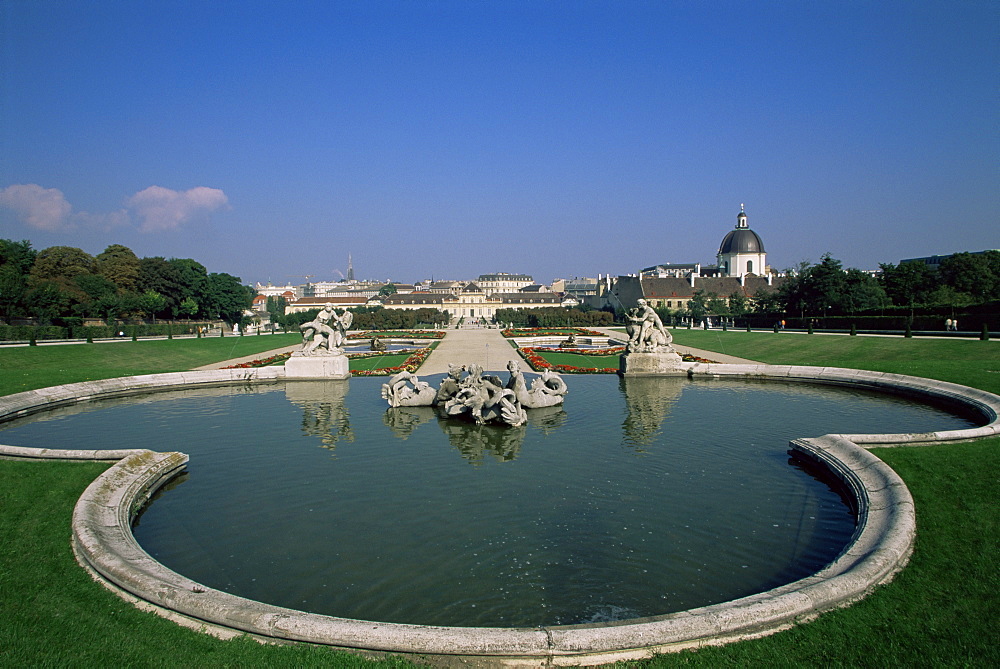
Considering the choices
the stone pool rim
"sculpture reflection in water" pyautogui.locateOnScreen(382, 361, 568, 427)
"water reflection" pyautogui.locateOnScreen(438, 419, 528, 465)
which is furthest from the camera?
"sculpture reflection in water" pyautogui.locateOnScreen(382, 361, 568, 427)

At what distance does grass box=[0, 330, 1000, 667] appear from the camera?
469 centimetres

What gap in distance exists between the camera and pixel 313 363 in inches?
874

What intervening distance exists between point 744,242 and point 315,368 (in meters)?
116

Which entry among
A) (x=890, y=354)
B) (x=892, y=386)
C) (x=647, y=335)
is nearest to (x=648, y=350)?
(x=647, y=335)

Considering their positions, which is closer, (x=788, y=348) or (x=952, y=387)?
(x=952, y=387)

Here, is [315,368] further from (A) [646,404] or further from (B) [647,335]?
(B) [647,335]

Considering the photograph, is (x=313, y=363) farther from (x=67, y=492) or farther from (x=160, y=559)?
(x=160, y=559)

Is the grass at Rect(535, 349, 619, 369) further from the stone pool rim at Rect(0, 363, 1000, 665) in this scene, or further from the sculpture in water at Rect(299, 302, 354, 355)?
the stone pool rim at Rect(0, 363, 1000, 665)

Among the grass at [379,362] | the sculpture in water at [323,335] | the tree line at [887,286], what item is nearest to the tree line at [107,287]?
the grass at [379,362]

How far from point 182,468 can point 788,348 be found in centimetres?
A: 2736

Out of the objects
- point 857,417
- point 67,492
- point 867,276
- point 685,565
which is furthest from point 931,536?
point 867,276

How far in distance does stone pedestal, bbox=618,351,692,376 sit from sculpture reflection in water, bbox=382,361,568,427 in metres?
5.51

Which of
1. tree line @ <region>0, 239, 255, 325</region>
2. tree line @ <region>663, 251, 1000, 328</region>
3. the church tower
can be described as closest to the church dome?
the church tower

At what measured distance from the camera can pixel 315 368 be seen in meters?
22.2
